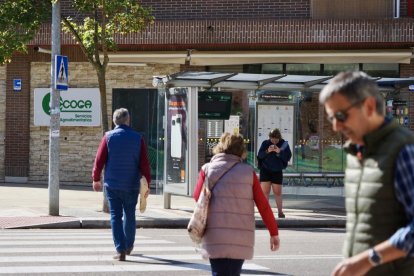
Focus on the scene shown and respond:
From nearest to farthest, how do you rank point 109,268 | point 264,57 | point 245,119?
point 109,268 → point 245,119 → point 264,57

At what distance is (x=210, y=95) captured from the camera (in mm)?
16719

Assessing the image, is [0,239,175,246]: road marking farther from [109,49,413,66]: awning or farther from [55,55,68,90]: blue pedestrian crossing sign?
[109,49,413,66]: awning

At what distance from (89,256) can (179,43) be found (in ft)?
36.7

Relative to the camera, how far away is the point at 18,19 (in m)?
16.0

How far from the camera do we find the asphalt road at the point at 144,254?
380 inches

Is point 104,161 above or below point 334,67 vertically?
below

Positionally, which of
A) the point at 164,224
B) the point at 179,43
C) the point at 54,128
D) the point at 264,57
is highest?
the point at 179,43

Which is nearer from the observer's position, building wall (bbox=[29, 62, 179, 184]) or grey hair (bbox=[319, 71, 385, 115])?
grey hair (bbox=[319, 71, 385, 115])

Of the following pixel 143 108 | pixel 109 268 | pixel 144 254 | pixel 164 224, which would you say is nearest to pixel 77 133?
pixel 143 108

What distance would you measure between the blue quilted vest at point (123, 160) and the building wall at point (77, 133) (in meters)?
11.9

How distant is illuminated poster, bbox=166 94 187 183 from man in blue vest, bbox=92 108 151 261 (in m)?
5.80

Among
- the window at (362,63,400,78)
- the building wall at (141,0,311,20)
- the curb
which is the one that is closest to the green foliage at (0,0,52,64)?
the curb

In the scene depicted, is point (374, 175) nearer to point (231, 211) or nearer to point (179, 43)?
point (231, 211)

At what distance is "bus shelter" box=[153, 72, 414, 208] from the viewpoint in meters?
16.3
